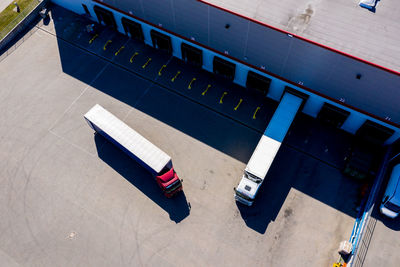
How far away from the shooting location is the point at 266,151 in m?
27.0

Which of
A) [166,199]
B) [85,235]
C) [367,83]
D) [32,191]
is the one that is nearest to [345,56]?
[367,83]

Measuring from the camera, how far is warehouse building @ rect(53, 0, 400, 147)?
2447 cm

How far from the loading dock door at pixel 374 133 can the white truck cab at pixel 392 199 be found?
3605mm

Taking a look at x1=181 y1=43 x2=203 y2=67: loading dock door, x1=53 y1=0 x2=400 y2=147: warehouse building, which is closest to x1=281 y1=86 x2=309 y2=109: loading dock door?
x1=53 y1=0 x2=400 y2=147: warehouse building

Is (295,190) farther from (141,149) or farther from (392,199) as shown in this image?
(141,149)

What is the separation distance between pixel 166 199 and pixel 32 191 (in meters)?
13.0

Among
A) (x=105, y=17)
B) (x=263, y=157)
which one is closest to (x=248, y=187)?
(x=263, y=157)

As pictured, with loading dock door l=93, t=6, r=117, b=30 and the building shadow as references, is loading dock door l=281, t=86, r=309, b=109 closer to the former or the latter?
the building shadow

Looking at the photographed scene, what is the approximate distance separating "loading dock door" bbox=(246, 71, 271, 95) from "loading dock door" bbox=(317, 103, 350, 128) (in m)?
5.85

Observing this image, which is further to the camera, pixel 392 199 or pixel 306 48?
pixel 306 48

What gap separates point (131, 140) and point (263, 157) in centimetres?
1195

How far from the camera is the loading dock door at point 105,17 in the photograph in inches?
1378

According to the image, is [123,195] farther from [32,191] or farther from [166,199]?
[32,191]

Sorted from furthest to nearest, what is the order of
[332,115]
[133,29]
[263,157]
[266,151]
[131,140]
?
1. [133,29]
2. [332,115]
3. [131,140]
4. [266,151]
5. [263,157]
